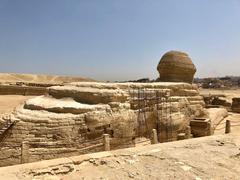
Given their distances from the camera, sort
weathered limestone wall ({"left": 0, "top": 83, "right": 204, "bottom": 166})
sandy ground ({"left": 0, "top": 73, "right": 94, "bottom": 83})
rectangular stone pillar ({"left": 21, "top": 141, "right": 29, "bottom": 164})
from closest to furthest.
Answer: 1. rectangular stone pillar ({"left": 21, "top": 141, "right": 29, "bottom": 164})
2. weathered limestone wall ({"left": 0, "top": 83, "right": 204, "bottom": 166})
3. sandy ground ({"left": 0, "top": 73, "right": 94, "bottom": 83})

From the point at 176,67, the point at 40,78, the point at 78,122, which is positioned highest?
the point at 176,67

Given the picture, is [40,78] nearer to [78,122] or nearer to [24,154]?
[78,122]

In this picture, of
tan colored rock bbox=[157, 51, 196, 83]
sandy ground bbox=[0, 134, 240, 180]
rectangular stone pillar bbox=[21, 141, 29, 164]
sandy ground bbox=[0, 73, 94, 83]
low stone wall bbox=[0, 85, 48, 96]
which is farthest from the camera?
sandy ground bbox=[0, 73, 94, 83]

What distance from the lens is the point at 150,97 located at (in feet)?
38.0

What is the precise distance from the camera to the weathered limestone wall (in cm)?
818

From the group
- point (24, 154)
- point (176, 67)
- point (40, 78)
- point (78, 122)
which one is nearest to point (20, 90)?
point (176, 67)

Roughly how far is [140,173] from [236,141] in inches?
106

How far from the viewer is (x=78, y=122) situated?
876cm

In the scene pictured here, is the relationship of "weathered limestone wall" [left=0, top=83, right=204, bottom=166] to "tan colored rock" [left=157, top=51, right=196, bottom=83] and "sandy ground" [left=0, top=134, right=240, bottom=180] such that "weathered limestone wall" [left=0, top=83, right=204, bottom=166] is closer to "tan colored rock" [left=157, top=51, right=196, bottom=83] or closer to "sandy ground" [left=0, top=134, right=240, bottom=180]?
"tan colored rock" [left=157, top=51, right=196, bottom=83]

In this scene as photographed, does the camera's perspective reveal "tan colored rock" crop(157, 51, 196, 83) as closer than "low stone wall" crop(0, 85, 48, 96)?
Yes

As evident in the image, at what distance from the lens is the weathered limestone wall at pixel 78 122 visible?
8180 millimetres

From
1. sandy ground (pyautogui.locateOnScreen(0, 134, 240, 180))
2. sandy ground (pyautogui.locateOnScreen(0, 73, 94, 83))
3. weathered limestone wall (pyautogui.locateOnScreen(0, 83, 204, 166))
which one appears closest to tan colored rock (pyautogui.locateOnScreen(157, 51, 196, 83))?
weathered limestone wall (pyautogui.locateOnScreen(0, 83, 204, 166))

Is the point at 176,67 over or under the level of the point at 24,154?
over

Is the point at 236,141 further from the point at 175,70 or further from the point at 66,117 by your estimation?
the point at 175,70
